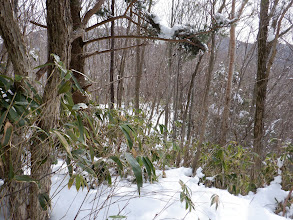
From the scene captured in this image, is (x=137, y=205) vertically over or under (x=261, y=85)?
under

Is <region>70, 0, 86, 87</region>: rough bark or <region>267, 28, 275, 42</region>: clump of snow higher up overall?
<region>267, 28, 275, 42</region>: clump of snow

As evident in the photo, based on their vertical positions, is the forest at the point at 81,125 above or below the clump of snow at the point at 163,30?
below

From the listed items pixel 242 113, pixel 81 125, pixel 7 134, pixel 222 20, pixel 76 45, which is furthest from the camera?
pixel 242 113

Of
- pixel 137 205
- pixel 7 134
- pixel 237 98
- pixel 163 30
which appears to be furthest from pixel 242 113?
pixel 7 134

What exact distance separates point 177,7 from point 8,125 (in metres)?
4.23

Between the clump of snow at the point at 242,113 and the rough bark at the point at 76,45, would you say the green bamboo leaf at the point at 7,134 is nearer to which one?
the rough bark at the point at 76,45

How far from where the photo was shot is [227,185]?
8.64 ft

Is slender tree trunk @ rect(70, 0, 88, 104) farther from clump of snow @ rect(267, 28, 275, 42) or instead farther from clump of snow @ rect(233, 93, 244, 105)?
clump of snow @ rect(233, 93, 244, 105)

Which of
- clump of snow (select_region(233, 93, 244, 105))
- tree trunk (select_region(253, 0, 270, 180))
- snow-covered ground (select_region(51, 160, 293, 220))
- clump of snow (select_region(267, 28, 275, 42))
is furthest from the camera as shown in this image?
clump of snow (select_region(233, 93, 244, 105))

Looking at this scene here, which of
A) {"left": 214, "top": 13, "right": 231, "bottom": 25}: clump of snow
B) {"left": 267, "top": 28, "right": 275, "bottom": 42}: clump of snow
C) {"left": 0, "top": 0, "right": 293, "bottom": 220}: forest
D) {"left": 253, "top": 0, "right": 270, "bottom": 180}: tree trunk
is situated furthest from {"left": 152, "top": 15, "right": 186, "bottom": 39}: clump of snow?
{"left": 267, "top": 28, "right": 275, "bottom": 42}: clump of snow

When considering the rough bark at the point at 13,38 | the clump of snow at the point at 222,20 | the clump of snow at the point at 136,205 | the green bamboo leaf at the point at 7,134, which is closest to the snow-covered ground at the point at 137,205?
the clump of snow at the point at 136,205

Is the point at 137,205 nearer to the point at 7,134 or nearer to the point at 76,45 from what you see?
the point at 7,134

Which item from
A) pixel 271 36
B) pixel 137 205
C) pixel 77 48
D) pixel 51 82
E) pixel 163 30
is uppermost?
pixel 271 36

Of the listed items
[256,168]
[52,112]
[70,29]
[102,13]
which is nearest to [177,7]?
[102,13]
